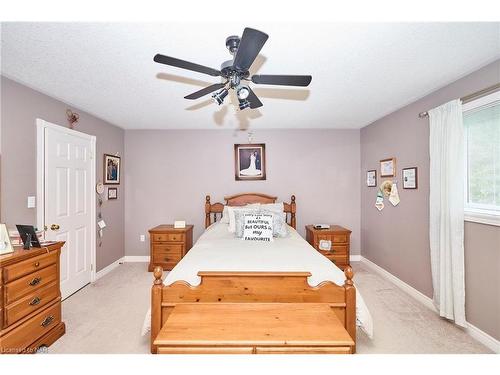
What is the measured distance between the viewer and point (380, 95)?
2.85 m

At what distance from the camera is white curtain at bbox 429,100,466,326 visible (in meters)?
2.28

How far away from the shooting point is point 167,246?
393 cm

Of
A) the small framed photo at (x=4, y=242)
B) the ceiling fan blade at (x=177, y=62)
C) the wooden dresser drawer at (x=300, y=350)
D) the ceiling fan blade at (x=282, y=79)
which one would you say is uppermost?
the ceiling fan blade at (x=177, y=62)

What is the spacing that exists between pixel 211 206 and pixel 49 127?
97.8 inches

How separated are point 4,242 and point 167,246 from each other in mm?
2190

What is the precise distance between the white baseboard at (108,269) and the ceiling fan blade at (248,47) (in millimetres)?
3790

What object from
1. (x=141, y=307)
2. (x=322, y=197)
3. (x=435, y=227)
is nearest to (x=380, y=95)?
(x=435, y=227)

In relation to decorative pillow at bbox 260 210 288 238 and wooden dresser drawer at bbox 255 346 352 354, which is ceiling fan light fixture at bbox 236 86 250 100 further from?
decorative pillow at bbox 260 210 288 238

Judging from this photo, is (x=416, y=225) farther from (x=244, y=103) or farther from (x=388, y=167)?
(x=244, y=103)

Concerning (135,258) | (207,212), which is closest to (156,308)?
(207,212)

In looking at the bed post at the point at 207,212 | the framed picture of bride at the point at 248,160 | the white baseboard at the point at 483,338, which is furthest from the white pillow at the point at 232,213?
the white baseboard at the point at 483,338

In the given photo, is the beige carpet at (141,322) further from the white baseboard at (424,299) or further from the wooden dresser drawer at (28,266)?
the wooden dresser drawer at (28,266)

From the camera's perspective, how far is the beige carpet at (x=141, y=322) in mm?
2072
